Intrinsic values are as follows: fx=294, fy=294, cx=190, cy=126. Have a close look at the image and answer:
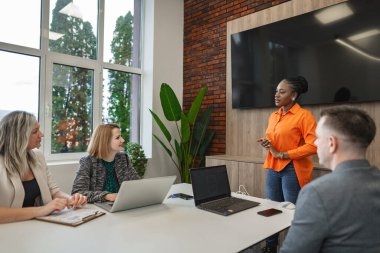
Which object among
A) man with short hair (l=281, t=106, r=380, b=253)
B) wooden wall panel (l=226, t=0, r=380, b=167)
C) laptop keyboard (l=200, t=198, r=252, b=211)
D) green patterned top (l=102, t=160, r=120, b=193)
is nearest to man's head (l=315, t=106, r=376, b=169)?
man with short hair (l=281, t=106, r=380, b=253)

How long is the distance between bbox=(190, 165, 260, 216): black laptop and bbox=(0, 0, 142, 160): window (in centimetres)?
265

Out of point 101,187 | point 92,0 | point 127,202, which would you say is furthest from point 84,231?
point 92,0

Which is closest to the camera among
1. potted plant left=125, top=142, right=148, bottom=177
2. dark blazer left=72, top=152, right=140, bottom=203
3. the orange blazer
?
dark blazer left=72, top=152, right=140, bottom=203

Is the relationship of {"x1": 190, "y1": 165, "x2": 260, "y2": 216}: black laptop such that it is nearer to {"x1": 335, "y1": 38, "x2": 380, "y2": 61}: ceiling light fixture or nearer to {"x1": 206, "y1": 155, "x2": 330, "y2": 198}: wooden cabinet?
{"x1": 206, "y1": 155, "x2": 330, "y2": 198}: wooden cabinet

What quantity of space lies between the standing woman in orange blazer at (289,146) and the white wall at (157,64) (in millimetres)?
2448

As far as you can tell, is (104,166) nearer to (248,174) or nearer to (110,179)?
(110,179)

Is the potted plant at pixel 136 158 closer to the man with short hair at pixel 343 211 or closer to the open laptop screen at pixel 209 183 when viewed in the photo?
the open laptop screen at pixel 209 183

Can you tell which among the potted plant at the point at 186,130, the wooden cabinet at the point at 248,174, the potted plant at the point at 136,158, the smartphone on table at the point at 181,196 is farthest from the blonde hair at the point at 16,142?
the potted plant at the point at 186,130

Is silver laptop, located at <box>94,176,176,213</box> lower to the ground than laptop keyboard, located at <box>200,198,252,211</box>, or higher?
higher

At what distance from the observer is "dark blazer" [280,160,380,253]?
2.94 feet

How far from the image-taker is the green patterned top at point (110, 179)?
2.22m

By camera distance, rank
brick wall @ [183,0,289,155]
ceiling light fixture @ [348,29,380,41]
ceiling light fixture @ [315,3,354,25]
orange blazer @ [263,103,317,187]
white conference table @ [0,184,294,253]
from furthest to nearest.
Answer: brick wall @ [183,0,289,155] < ceiling light fixture @ [315,3,354,25] < ceiling light fixture @ [348,29,380,41] < orange blazer @ [263,103,317,187] < white conference table @ [0,184,294,253]

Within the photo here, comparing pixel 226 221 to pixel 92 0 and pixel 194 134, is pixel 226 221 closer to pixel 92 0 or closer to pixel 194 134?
pixel 194 134

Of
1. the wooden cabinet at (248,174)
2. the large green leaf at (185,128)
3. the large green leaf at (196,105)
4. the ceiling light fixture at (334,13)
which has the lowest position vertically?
the wooden cabinet at (248,174)
